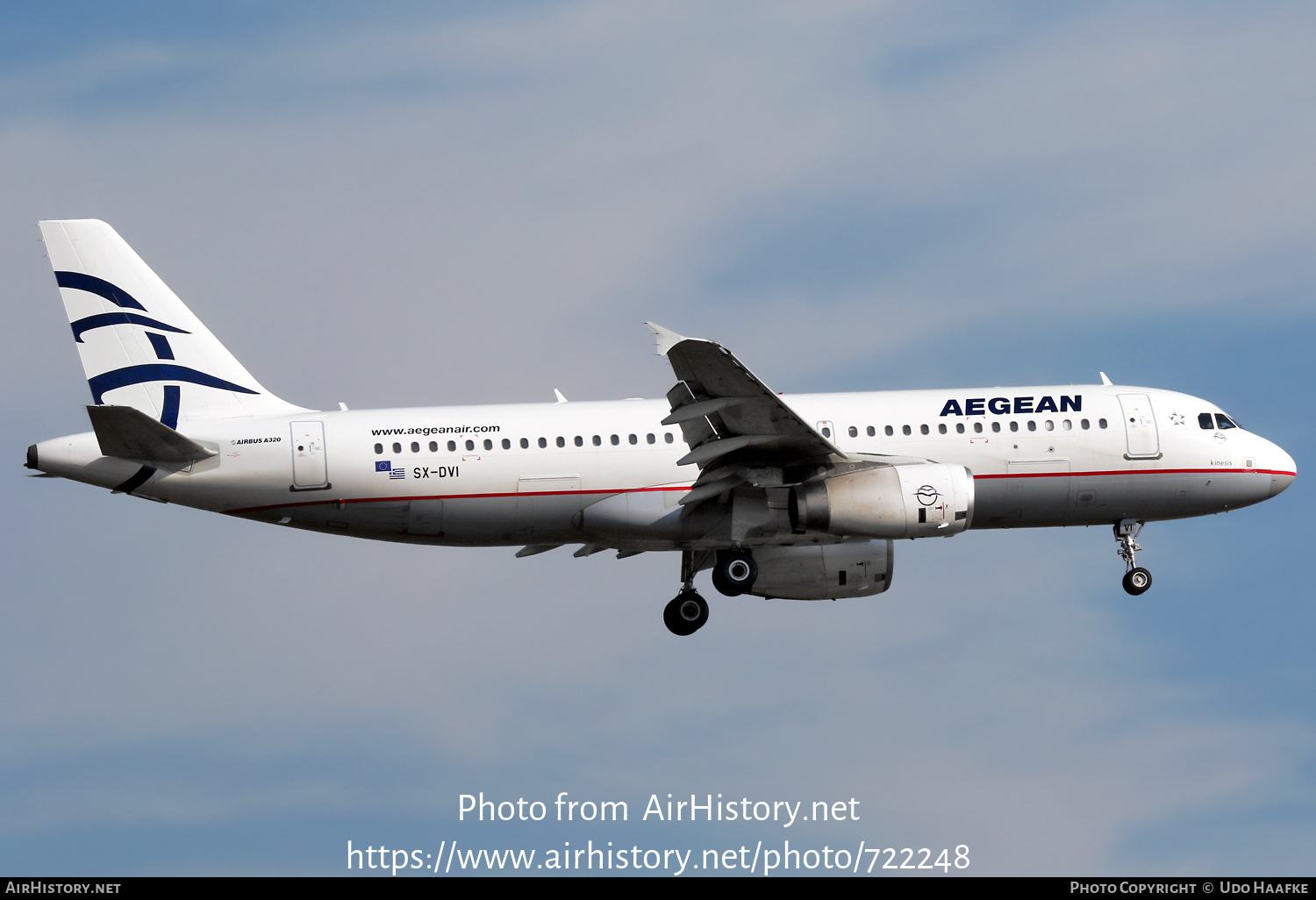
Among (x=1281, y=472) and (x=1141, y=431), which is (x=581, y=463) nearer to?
(x=1141, y=431)

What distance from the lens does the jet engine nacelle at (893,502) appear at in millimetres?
37250

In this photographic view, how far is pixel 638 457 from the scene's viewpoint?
39.1 meters

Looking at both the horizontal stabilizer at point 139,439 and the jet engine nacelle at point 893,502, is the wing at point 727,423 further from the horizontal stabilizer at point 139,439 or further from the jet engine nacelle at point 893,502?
the horizontal stabilizer at point 139,439

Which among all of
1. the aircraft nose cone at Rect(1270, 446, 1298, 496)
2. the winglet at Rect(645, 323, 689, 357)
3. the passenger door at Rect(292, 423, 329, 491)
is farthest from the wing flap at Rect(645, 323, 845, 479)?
the aircraft nose cone at Rect(1270, 446, 1298, 496)

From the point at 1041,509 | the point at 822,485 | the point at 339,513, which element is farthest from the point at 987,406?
the point at 339,513

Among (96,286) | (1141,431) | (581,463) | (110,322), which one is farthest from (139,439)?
(1141,431)

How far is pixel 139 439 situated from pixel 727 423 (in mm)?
13241

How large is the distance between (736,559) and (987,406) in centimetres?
728

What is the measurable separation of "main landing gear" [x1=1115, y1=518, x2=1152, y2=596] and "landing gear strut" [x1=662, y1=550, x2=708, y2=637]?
1084cm

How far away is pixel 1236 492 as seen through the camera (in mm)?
41906

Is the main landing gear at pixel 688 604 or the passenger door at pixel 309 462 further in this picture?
the main landing gear at pixel 688 604

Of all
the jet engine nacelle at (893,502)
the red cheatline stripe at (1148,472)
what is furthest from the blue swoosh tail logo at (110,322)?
the red cheatline stripe at (1148,472)

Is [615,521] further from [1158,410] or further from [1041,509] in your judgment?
[1158,410]

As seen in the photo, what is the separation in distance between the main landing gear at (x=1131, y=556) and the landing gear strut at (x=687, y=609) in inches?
427
